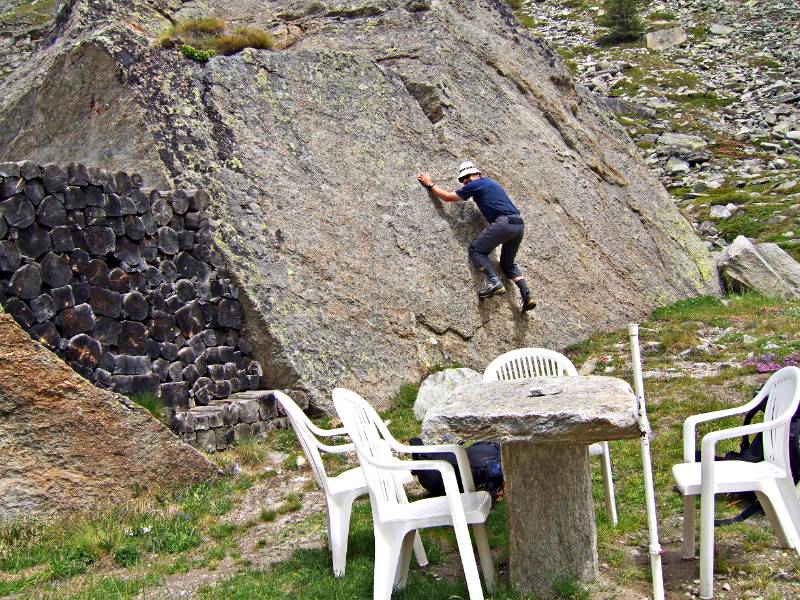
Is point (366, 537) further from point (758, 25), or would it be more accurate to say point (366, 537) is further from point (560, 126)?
point (758, 25)

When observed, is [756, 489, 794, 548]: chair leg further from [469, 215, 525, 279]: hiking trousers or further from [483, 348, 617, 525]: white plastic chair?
[469, 215, 525, 279]: hiking trousers

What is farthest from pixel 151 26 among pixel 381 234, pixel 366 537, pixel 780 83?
pixel 780 83

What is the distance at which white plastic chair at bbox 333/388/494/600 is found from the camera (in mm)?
4758

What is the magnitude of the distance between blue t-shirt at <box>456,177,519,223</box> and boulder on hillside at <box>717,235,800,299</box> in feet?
22.3

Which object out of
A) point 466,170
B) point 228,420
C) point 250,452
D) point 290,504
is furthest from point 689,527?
point 466,170

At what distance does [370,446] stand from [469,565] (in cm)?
116

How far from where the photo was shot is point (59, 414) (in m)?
6.95

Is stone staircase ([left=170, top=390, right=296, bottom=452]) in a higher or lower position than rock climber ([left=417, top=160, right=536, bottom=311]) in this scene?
lower

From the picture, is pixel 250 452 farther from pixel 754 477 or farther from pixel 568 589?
pixel 754 477

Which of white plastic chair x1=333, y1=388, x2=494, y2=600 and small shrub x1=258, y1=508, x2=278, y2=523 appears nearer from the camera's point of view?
white plastic chair x1=333, y1=388, x2=494, y2=600

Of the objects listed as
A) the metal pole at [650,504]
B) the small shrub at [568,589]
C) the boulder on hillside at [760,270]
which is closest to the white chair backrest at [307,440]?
the small shrub at [568,589]

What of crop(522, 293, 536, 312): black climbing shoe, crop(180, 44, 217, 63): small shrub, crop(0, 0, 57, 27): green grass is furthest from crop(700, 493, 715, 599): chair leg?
crop(0, 0, 57, 27): green grass

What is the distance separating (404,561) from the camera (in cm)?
529

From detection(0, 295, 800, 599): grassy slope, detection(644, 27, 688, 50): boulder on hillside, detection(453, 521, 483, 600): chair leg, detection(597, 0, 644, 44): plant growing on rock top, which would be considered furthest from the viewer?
detection(597, 0, 644, 44): plant growing on rock top
